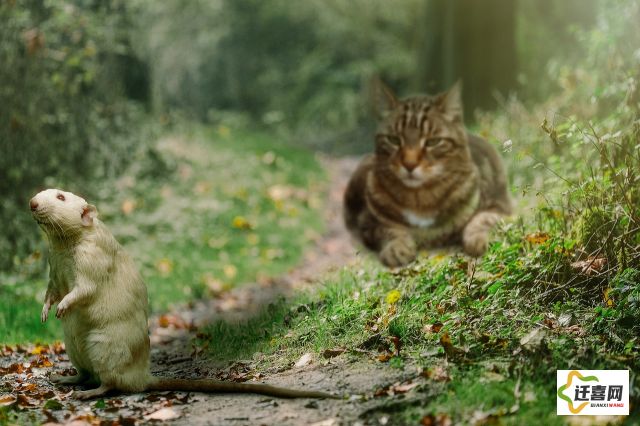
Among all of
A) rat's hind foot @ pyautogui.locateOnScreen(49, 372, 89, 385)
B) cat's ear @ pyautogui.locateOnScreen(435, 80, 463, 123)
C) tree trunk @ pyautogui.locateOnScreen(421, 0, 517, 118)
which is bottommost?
rat's hind foot @ pyautogui.locateOnScreen(49, 372, 89, 385)

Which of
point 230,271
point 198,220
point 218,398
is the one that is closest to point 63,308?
point 218,398

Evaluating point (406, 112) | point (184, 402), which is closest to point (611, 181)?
point (406, 112)

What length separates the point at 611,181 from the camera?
527cm

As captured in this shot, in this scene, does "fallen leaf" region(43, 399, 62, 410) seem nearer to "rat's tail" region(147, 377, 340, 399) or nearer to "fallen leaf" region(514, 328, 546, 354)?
"rat's tail" region(147, 377, 340, 399)

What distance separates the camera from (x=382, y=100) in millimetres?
5496

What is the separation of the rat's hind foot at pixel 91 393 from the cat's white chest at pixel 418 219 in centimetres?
241

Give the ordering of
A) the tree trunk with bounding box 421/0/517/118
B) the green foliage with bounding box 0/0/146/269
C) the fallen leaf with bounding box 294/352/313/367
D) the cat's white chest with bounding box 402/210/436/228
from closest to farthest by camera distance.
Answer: the fallen leaf with bounding box 294/352/313/367
the cat's white chest with bounding box 402/210/436/228
the green foliage with bounding box 0/0/146/269
the tree trunk with bounding box 421/0/517/118

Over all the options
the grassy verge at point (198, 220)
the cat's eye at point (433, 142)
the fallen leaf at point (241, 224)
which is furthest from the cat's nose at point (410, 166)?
the fallen leaf at point (241, 224)

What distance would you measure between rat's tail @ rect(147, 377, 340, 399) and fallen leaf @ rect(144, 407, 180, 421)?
0.98 feet

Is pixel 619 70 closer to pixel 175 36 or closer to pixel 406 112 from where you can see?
pixel 406 112

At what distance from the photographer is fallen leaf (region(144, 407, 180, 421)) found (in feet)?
13.9

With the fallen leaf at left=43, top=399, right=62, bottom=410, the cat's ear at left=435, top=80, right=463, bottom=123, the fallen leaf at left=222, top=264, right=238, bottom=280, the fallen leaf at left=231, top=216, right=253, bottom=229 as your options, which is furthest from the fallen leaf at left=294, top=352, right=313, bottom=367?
the fallen leaf at left=231, top=216, right=253, bottom=229

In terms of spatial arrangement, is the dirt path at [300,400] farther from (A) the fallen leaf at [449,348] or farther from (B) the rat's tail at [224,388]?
(A) the fallen leaf at [449,348]

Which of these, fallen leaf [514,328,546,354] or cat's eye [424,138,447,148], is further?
cat's eye [424,138,447,148]
